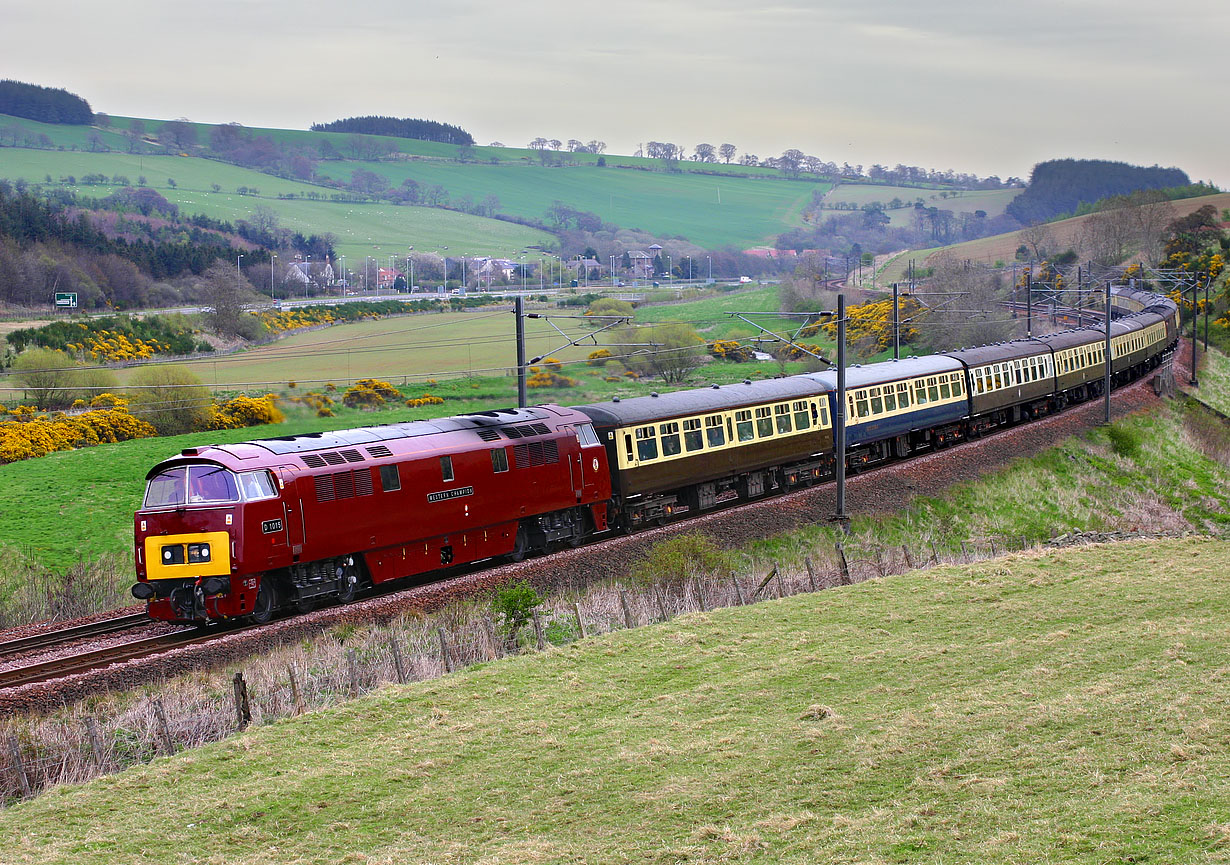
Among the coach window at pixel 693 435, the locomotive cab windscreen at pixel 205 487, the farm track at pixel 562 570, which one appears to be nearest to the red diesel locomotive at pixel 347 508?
the locomotive cab windscreen at pixel 205 487

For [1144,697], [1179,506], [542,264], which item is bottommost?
[1179,506]

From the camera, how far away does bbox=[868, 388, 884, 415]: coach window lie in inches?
1703

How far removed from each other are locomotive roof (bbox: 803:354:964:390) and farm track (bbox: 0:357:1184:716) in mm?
3308

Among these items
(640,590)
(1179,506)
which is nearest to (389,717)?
(640,590)

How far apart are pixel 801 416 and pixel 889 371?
24.1ft

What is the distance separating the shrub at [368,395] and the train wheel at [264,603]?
3517cm

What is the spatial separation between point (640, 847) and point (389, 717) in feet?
23.8

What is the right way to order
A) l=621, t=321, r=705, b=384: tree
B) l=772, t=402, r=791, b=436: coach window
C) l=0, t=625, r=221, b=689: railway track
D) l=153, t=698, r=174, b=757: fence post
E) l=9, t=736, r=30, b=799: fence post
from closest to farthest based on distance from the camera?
l=9, t=736, r=30, b=799: fence post
l=153, t=698, r=174, b=757: fence post
l=0, t=625, r=221, b=689: railway track
l=772, t=402, r=791, b=436: coach window
l=621, t=321, r=705, b=384: tree

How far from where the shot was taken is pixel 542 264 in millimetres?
168875

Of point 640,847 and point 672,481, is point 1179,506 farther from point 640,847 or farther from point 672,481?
point 640,847

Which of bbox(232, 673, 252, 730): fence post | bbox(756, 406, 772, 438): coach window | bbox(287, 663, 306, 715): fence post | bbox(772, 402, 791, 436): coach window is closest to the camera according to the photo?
bbox(232, 673, 252, 730): fence post

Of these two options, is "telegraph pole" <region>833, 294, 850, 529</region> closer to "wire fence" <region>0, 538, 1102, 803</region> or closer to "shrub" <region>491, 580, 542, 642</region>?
"wire fence" <region>0, 538, 1102, 803</region>

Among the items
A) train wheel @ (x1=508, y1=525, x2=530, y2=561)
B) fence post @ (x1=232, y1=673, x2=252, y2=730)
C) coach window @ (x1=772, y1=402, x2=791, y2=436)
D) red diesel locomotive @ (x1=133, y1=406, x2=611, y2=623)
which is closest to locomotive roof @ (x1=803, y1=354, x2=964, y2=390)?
coach window @ (x1=772, y1=402, x2=791, y2=436)

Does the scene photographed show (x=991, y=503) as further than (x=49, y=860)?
Yes
